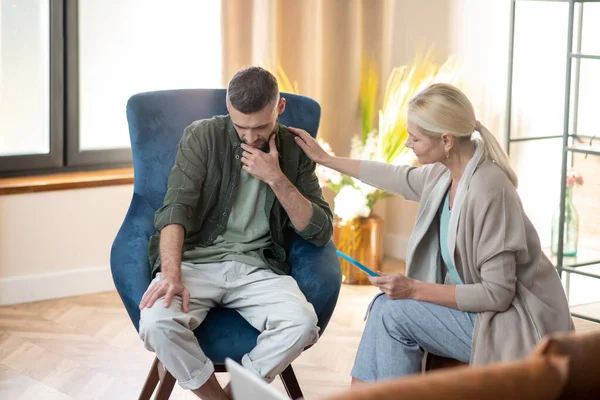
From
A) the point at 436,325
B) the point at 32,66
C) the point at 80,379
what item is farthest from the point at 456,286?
the point at 32,66

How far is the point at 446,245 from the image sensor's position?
2.22 metres

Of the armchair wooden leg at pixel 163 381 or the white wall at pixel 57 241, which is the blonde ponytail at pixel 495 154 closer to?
the armchair wooden leg at pixel 163 381

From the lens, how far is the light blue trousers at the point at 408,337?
7.01ft

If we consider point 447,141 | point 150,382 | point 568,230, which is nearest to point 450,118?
point 447,141

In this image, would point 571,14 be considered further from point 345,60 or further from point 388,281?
point 388,281

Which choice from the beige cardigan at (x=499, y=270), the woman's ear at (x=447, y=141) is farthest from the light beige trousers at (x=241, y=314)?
the woman's ear at (x=447, y=141)

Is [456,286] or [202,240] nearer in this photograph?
[456,286]

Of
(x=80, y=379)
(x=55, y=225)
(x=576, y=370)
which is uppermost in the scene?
(x=576, y=370)

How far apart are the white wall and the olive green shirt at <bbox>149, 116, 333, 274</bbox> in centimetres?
141

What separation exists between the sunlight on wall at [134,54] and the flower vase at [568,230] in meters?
1.64

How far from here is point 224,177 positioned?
250cm

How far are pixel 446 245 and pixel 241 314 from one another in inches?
23.0

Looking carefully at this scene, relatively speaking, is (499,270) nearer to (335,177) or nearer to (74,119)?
(335,177)

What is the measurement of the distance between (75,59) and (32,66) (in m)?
0.19
